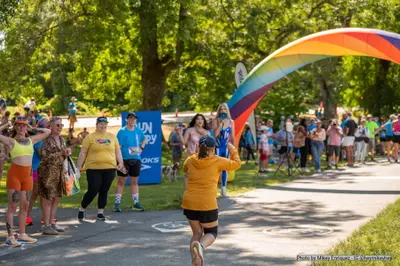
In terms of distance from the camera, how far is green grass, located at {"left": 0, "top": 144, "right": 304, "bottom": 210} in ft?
49.7

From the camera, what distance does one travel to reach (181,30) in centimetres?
2734

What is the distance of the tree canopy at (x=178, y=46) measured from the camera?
23312mm

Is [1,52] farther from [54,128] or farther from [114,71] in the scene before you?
[54,128]

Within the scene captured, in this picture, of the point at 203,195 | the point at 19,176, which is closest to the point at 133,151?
→ the point at 19,176

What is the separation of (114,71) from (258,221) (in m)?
23.8

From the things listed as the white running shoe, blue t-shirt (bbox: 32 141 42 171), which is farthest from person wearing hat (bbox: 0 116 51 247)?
the white running shoe

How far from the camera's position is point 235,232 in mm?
11406

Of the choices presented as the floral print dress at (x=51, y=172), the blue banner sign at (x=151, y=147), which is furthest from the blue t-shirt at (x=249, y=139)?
the floral print dress at (x=51, y=172)

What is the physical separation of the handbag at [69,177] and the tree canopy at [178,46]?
5.92m

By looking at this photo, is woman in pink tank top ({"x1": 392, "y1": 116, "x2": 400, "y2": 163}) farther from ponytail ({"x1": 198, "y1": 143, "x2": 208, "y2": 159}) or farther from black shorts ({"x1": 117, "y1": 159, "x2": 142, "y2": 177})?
ponytail ({"x1": 198, "y1": 143, "x2": 208, "y2": 159})

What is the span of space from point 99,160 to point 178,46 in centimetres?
1778

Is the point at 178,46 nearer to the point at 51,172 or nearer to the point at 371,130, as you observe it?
the point at 371,130

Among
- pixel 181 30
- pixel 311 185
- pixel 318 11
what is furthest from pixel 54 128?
pixel 318 11

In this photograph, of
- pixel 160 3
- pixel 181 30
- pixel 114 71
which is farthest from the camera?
pixel 114 71
